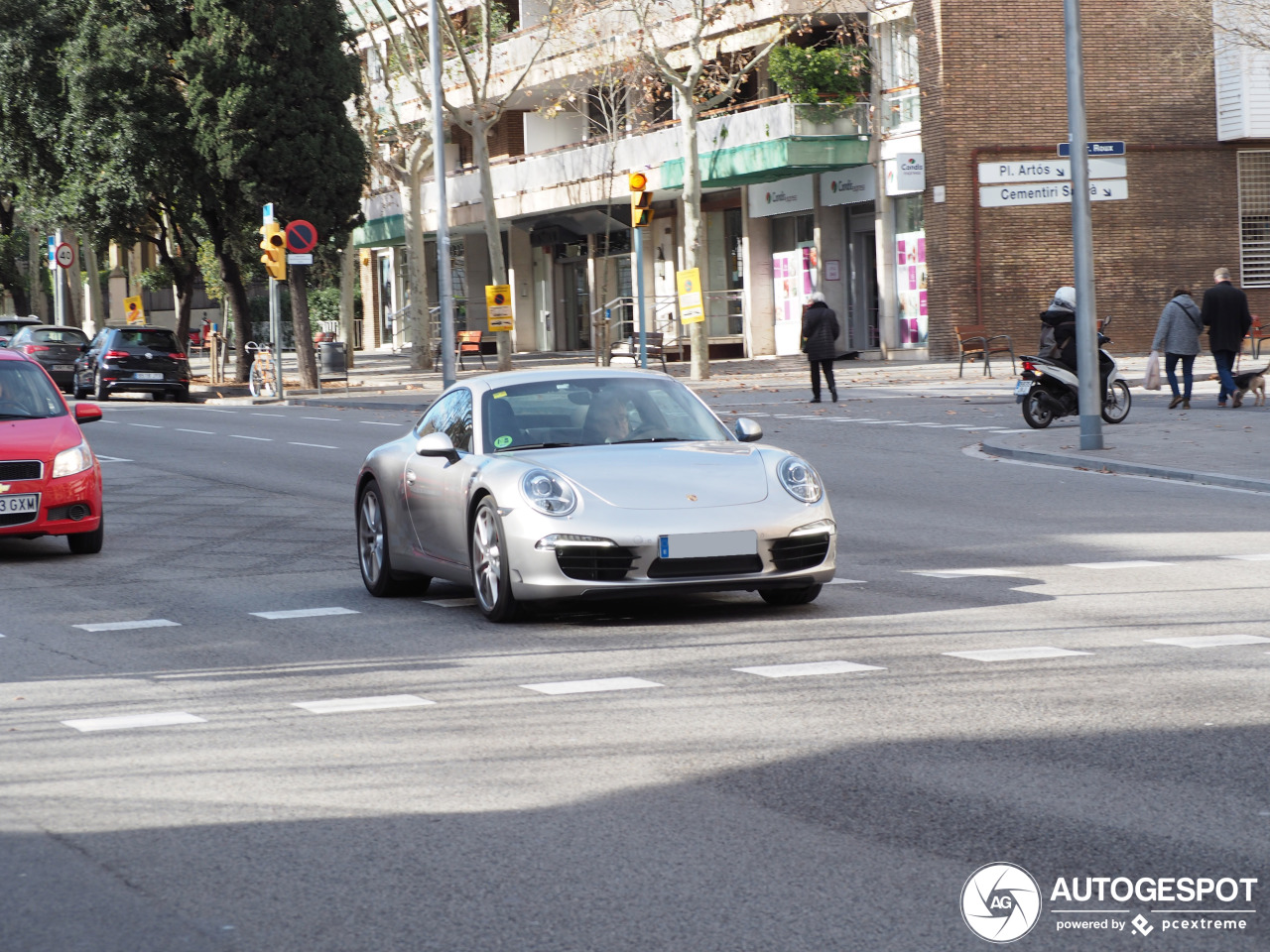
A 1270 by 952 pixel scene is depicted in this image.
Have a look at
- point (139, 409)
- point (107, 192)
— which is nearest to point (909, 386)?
point (139, 409)

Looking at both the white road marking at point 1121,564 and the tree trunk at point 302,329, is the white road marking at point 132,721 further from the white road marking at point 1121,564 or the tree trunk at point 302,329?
the tree trunk at point 302,329

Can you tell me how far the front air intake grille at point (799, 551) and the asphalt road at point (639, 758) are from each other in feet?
0.93

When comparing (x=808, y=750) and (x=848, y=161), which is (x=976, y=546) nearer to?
(x=808, y=750)

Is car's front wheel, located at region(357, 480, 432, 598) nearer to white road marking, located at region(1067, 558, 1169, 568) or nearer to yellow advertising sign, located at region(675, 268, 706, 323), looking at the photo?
white road marking, located at region(1067, 558, 1169, 568)

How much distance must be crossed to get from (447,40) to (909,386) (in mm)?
22157

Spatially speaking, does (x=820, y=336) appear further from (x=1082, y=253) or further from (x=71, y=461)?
(x=71, y=461)

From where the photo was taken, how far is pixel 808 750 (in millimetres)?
6184

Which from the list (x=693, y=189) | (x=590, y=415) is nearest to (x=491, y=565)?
(x=590, y=415)

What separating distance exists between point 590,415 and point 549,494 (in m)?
1.00

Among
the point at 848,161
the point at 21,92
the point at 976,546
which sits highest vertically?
the point at 21,92

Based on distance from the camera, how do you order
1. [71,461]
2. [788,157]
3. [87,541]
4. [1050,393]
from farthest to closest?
[788,157], [1050,393], [87,541], [71,461]

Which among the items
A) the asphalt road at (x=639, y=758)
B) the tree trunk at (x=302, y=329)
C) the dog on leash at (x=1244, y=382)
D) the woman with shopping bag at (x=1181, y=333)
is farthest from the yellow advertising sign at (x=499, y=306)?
the asphalt road at (x=639, y=758)

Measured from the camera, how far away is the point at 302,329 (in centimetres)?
4075

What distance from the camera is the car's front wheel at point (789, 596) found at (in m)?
9.77
